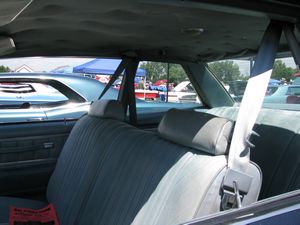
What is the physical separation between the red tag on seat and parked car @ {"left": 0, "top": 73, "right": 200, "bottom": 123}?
3.46 feet

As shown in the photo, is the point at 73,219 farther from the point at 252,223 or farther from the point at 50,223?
the point at 252,223

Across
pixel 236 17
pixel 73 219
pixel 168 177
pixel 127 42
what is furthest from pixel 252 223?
pixel 127 42

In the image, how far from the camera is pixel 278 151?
6.46 feet

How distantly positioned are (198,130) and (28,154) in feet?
6.11

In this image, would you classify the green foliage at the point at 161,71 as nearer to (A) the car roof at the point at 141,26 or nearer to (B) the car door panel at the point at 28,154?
(A) the car roof at the point at 141,26

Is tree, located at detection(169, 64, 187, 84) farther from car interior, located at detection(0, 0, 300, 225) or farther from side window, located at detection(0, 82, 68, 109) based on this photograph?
side window, located at detection(0, 82, 68, 109)

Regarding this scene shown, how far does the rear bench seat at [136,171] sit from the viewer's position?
1.54 m

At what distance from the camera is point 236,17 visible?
1827 mm

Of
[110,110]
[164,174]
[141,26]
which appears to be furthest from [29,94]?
[164,174]

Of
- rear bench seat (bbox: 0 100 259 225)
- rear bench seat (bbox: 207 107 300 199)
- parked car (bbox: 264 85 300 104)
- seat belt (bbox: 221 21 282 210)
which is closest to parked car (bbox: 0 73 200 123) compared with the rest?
rear bench seat (bbox: 0 100 259 225)

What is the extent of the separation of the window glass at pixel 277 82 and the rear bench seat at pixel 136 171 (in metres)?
0.49

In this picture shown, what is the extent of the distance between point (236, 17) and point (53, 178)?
66.4 inches

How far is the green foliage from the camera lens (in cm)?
341

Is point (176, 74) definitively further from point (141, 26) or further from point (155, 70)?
point (141, 26)
